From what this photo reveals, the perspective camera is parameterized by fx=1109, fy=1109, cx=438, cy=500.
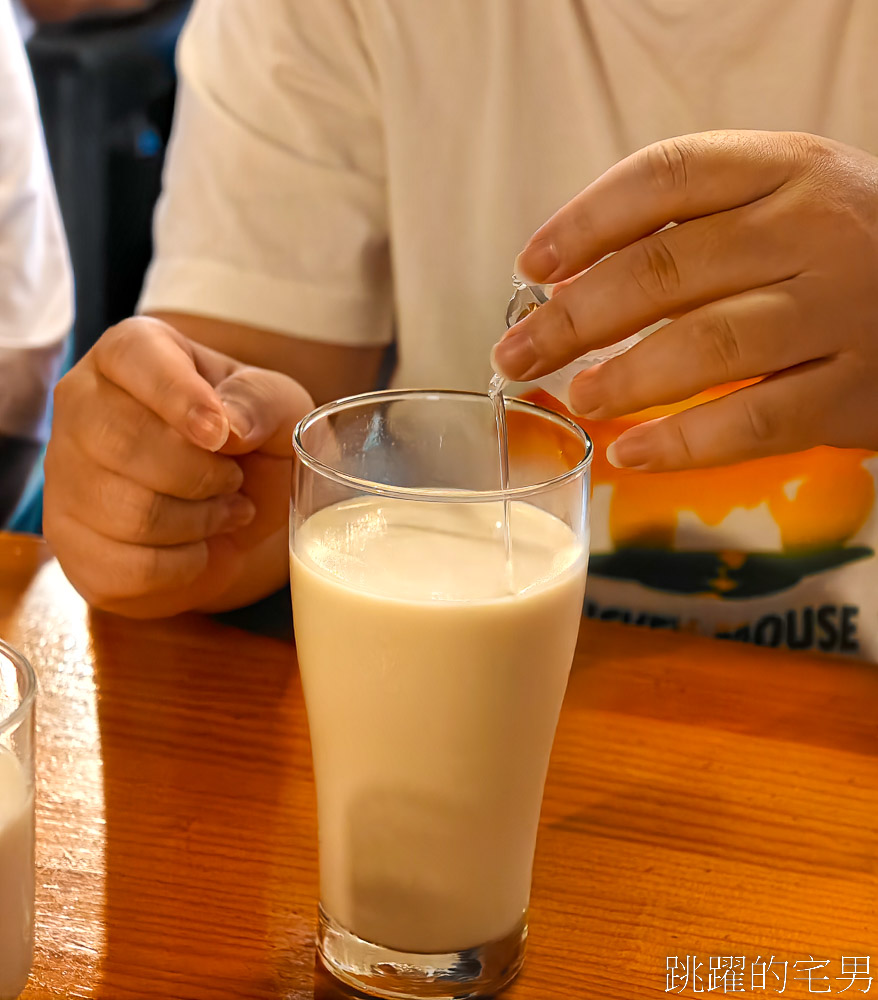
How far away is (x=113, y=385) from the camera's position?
2.18ft

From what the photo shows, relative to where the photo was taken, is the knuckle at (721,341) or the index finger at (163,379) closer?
the knuckle at (721,341)

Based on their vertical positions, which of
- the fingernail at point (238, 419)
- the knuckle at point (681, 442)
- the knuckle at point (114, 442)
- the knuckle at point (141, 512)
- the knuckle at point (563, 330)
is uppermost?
the knuckle at point (563, 330)

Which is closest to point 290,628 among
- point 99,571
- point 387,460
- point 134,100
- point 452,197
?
point 99,571

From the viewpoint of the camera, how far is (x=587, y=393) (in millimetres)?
509

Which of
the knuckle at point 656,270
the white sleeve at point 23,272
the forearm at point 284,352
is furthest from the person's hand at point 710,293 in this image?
the white sleeve at point 23,272

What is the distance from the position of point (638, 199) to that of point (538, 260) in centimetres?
5

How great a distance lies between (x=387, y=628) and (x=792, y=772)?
0.96 ft

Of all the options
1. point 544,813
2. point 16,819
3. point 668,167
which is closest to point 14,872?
point 16,819

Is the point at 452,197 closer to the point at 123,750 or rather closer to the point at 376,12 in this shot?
the point at 376,12

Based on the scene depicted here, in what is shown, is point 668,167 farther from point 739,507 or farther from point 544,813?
point 739,507

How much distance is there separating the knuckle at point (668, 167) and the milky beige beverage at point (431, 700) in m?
0.16

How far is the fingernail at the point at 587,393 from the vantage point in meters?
0.51

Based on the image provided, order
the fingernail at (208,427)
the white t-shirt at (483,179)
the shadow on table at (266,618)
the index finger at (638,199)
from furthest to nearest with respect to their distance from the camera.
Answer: the white t-shirt at (483,179) → the shadow on table at (266,618) → the fingernail at (208,427) → the index finger at (638,199)

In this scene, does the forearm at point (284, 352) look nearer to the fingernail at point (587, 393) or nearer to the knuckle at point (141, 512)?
the knuckle at point (141, 512)
